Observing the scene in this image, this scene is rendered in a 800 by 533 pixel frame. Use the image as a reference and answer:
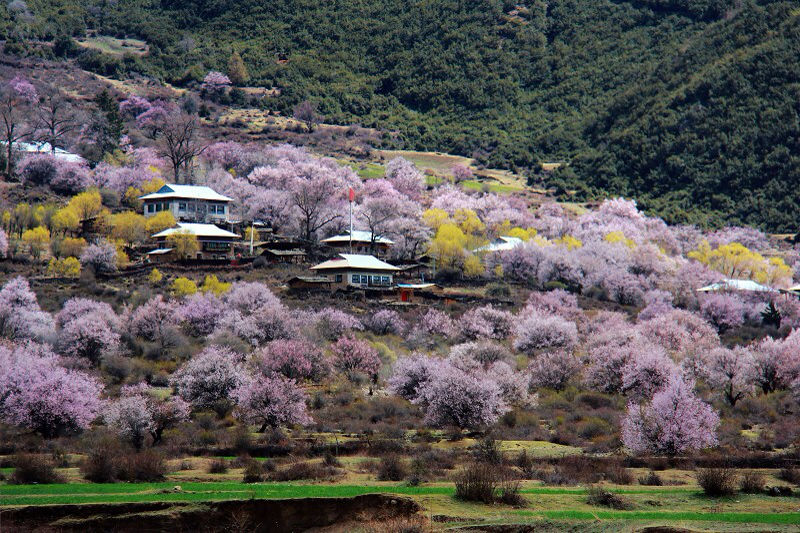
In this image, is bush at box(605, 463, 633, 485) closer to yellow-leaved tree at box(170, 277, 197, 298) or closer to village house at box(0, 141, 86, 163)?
yellow-leaved tree at box(170, 277, 197, 298)

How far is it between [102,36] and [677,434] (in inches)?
6945

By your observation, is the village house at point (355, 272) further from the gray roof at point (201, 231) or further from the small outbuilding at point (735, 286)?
the small outbuilding at point (735, 286)

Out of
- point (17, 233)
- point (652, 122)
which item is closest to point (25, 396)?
point (17, 233)

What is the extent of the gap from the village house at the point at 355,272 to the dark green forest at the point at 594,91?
60.7 metres

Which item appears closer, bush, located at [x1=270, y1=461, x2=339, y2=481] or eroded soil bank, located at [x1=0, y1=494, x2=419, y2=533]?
eroded soil bank, located at [x1=0, y1=494, x2=419, y2=533]

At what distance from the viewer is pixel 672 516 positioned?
2236 centimetres

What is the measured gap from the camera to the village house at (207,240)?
8256cm

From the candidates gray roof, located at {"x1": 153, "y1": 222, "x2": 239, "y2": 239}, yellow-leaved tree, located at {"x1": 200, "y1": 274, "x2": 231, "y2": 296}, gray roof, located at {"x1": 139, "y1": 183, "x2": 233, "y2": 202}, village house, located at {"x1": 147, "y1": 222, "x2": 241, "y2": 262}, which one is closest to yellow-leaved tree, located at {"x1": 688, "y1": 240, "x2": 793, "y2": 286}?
village house, located at {"x1": 147, "y1": 222, "x2": 241, "y2": 262}

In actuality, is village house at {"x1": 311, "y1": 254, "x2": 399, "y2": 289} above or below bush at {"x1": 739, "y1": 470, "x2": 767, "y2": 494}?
above

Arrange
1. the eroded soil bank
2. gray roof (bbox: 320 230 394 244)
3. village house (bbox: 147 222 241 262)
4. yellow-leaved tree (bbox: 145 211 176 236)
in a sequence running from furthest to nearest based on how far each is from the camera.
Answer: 1. gray roof (bbox: 320 230 394 244)
2. yellow-leaved tree (bbox: 145 211 176 236)
3. village house (bbox: 147 222 241 262)
4. the eroded soil bank

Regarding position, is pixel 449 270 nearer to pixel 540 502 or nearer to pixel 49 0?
pixel 540 502

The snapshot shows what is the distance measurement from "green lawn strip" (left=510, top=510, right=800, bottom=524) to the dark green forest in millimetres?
109418

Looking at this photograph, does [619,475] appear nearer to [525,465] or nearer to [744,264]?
[525,465]

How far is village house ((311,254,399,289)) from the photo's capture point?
7781 centimetres
